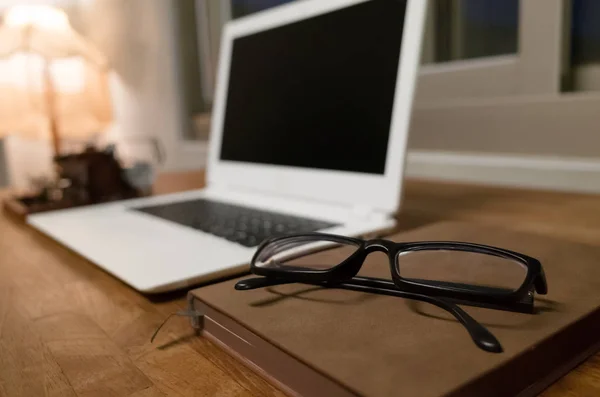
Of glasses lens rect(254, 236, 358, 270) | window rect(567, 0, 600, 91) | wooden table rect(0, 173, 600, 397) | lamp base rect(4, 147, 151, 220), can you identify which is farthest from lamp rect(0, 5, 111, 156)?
glasses lens rect(254, 236, 358, 270)

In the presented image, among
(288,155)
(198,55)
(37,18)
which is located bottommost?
(288,155)

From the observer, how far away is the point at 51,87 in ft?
6.68

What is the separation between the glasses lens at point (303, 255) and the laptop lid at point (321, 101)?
7.2 inches

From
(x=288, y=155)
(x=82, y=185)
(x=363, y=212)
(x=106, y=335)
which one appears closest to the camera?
(x=106, y=335)

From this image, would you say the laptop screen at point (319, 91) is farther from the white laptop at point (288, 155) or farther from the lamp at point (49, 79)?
the lamp at point (49, 79)

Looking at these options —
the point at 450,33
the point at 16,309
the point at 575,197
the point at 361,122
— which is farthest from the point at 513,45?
the point at 16,309

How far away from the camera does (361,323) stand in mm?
316

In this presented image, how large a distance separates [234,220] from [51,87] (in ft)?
5.45

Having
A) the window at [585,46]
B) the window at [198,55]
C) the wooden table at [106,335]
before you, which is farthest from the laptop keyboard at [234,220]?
the window at [198,55]

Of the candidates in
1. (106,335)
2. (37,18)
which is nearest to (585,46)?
(106,335)

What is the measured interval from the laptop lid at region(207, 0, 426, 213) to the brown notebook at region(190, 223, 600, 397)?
0.27m

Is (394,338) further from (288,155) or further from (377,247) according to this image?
(288,155)

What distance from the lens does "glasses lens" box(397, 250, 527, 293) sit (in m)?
0.35

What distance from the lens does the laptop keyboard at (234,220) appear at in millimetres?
592
